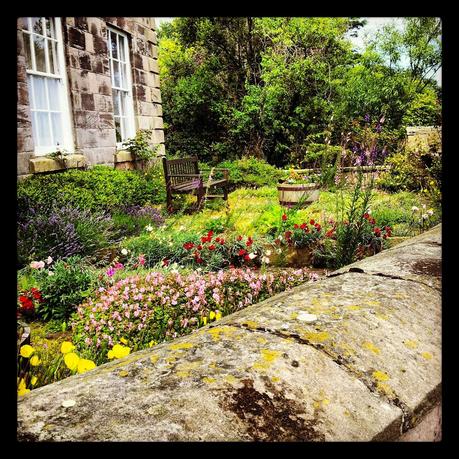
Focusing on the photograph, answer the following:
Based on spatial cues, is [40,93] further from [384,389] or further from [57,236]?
[384,389]

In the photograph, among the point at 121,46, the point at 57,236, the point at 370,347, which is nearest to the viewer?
the point at 370,347

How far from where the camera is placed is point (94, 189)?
24.1ft

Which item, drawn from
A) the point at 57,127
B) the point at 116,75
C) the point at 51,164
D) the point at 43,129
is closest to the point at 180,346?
the point at 51,164

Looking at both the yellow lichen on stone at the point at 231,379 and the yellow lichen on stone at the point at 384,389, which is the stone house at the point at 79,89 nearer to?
the yellow lichen on stone at the point at 231,379

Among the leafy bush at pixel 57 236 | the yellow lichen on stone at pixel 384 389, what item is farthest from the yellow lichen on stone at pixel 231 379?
the leafy bush at pixel 57 236

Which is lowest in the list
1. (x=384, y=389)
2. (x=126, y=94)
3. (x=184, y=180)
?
(x=384, y=389)

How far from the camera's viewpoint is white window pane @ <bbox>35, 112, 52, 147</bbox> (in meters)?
6.95

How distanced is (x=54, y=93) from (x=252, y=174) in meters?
6.93

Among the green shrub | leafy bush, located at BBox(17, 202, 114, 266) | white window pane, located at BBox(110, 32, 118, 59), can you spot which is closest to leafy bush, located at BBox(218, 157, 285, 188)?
white window pane, located at BBox(110, 32, 118, 59)

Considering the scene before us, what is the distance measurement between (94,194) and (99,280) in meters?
4.01
